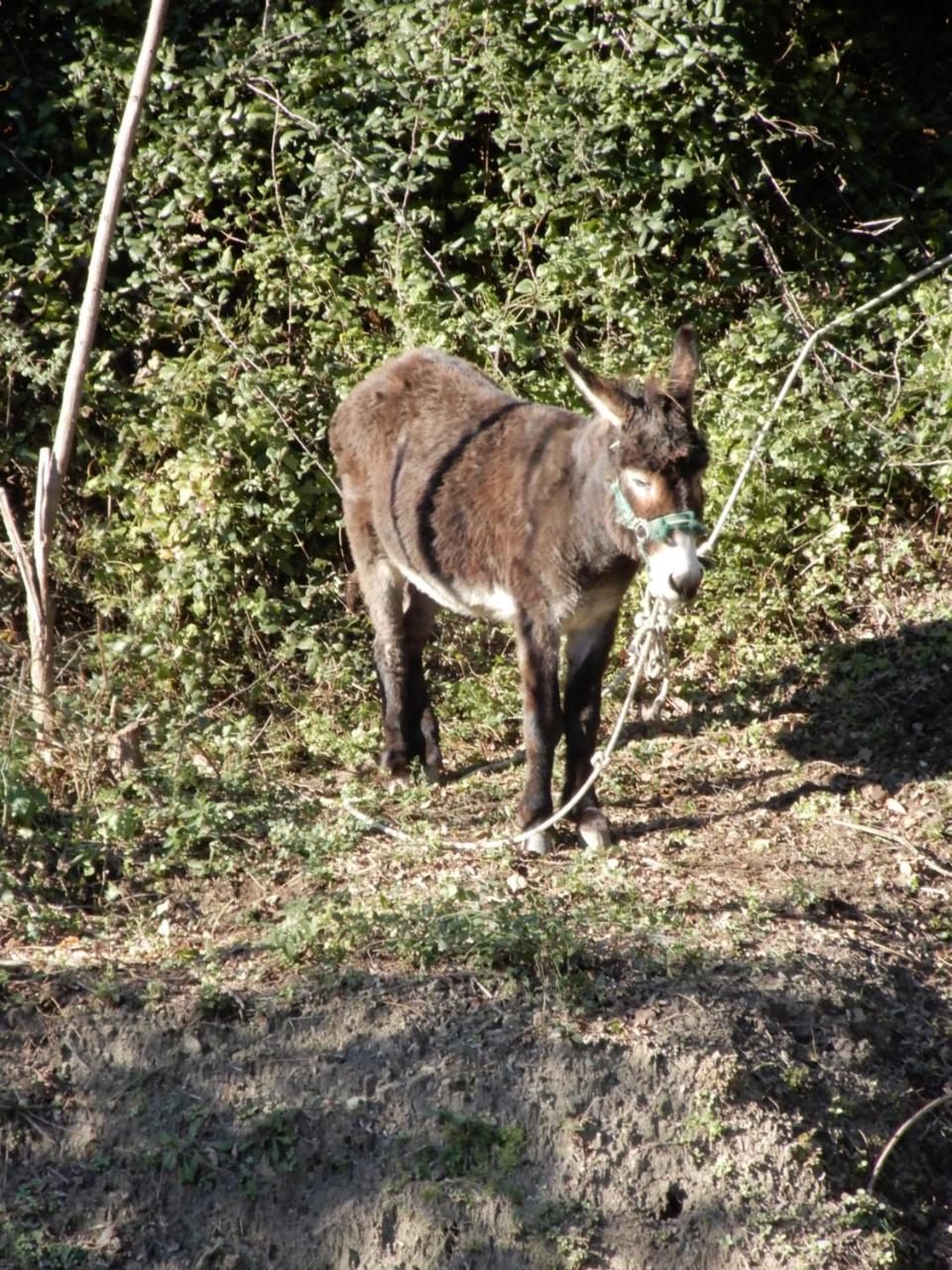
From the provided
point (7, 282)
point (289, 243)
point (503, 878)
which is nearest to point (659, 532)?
point (503, 878)

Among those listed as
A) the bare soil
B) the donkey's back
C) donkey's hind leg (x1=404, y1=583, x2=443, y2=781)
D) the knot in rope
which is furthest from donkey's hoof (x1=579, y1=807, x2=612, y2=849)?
donkey's hind leg (x1=404, y1=583, x2=443, y2=781)

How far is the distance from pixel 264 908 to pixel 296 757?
170 cm

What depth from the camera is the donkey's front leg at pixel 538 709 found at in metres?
5.17

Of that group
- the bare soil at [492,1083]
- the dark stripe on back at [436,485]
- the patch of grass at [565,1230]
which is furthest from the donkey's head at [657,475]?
the patch of grass at [565,1230]

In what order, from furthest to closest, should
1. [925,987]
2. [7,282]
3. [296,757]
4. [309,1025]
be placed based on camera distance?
[7,282]
[296,757]
[925,987]
[309,1025]

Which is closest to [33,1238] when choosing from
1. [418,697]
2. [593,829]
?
[593,829]

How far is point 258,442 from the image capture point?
7121 millimetres

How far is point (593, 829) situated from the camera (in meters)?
5.18

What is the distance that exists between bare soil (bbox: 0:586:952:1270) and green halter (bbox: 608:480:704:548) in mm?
1227

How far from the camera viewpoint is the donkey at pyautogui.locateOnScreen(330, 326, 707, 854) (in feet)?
15.5

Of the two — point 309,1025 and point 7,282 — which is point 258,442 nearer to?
point 7,282

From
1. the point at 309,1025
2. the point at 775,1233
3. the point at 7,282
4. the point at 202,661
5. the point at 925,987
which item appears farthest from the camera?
the point at 7,282

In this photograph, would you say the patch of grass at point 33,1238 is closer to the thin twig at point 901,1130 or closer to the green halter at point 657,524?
the thin twig at point 901,1130

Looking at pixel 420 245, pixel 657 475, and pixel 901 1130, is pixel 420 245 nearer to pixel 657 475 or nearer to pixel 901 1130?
pixel 657 475
